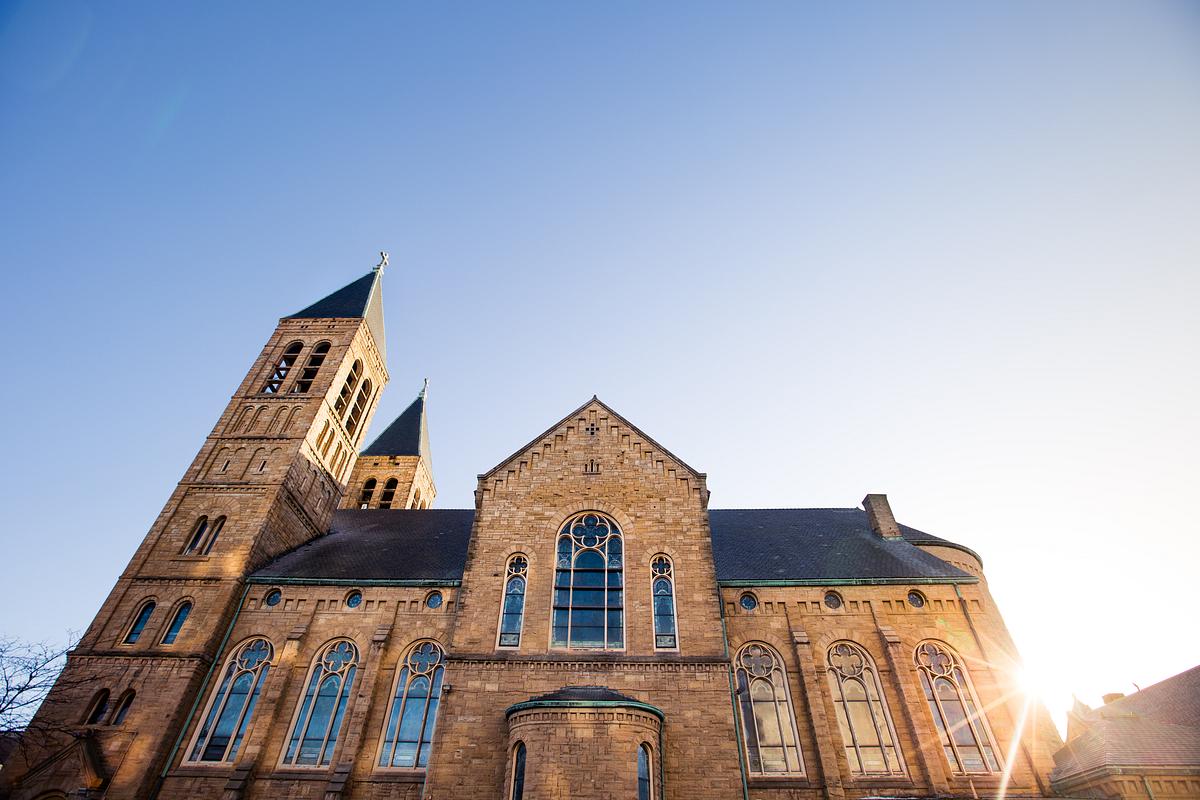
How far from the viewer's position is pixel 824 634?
21.2 m

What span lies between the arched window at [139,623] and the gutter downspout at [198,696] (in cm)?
308

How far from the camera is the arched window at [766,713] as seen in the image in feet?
61.1

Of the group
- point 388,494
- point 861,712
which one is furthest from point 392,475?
point 861,712

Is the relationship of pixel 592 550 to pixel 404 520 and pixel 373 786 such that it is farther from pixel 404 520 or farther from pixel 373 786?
pixel 404 520

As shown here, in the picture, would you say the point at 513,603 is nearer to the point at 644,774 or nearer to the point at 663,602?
the point at 663,602

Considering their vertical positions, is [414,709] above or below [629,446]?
below

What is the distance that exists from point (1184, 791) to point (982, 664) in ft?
17.5

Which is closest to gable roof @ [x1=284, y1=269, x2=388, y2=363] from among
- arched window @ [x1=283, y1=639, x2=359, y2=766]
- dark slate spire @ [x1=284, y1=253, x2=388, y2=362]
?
dark slate spire @ [x1=284, y1=253, x2=388, y2=362]

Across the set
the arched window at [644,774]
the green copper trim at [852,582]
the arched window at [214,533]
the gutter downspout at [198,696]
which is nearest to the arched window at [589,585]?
the arched window at [644,774]

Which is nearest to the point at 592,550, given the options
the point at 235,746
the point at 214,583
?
the point at 235,746

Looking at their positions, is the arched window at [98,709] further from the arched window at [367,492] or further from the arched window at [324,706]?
the arched window at [367,492]

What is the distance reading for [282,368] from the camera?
112ft

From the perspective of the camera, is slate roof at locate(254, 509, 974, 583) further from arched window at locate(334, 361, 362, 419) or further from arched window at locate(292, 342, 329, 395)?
arched window at locate(292, 342, 329, 395)

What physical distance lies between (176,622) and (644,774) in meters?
18.1
